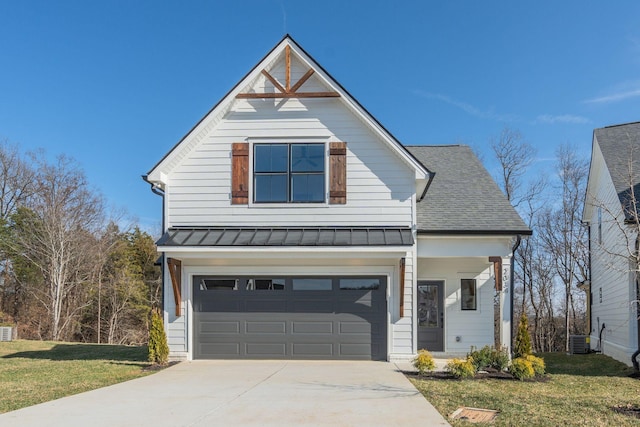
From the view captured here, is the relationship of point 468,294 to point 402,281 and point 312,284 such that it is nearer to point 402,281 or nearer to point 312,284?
point 402,281

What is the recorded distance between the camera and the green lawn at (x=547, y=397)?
6.73 metres

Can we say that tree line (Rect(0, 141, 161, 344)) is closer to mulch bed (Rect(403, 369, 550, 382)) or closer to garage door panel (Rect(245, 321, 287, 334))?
garage door panel (Rect(245, 321, 287, 334))

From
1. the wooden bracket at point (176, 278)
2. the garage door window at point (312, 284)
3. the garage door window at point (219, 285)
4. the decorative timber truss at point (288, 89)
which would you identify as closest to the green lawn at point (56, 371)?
the wooden bracket at point (176, 278)

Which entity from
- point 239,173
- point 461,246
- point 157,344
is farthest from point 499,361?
point 157,344

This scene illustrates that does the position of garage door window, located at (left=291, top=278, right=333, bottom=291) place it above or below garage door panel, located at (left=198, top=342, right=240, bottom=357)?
above

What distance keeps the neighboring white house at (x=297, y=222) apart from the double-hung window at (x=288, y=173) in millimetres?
24

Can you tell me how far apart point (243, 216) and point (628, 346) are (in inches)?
403

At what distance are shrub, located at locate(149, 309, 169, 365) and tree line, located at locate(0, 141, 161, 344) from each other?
15.3m

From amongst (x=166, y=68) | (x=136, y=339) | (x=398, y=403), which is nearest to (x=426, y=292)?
(x=398, y=403)

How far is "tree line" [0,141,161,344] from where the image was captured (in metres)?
26.7

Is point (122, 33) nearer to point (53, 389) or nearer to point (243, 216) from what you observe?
point (243, 216)

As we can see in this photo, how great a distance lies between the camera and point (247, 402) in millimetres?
7641

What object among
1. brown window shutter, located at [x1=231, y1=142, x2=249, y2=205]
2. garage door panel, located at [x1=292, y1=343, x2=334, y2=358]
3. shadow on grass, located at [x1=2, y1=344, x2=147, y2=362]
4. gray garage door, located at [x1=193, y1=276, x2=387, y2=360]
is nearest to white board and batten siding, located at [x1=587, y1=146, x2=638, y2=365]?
gray garage door, located at [x1=193, y1=276, x2=387, y2=360]

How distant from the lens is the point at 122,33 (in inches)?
727
